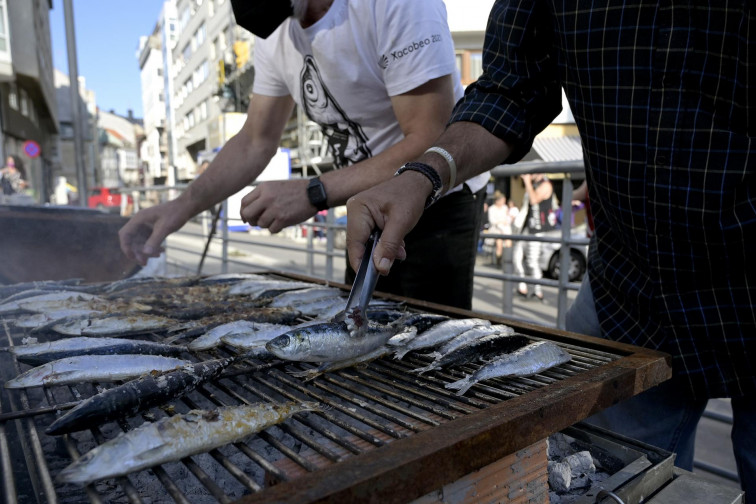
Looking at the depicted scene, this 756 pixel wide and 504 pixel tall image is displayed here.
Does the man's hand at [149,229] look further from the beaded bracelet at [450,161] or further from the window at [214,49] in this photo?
the window at [214,49]

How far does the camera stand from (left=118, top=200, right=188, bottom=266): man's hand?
2791 mm

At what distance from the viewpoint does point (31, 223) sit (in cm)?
392

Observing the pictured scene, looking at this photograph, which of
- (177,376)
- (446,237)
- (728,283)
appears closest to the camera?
(177,376)

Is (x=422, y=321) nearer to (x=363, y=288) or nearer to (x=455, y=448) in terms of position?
(x=363, y=288)

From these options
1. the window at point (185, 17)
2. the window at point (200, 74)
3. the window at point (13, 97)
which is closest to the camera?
the window at point (13, 97)

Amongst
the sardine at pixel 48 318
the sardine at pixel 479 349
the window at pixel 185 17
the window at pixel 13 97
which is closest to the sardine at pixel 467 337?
the sardine at pixel 479 349

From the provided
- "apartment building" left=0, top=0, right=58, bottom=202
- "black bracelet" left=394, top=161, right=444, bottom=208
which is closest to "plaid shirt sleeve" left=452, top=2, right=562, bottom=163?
"black bracelet" left=394, top=161, right=444, bottom=208

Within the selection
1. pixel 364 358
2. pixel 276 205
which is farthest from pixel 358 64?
pixel 364 358

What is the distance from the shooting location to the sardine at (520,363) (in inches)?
57.2

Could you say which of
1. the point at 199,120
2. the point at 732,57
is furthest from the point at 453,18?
the point at 199,120

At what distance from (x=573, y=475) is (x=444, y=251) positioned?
4.57 ft

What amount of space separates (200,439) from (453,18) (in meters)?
20.8

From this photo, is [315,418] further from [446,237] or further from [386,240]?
[446,237]

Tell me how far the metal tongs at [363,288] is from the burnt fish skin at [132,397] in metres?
0.42
